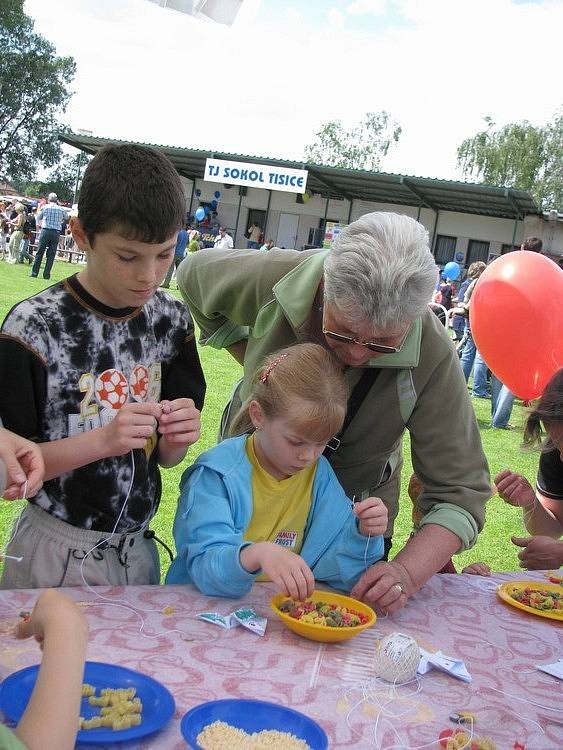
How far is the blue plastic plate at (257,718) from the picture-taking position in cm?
122

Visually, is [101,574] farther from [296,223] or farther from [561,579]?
[296,223]

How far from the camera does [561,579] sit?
8.05 ft

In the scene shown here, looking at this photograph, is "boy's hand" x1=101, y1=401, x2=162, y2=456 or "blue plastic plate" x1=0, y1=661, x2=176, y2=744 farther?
"boy's hand" x1=101, y1=401, x2=162, y2=456

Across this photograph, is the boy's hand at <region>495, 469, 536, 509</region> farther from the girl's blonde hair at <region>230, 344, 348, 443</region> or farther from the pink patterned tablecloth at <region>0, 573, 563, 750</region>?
the girl's blonde hair at <region>230, 344, 348, 443</region>

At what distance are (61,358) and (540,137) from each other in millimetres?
47801

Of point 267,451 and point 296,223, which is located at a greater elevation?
point 296,223

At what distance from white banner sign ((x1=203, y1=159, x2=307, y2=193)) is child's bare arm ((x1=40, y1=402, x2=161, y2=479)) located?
77.8ft

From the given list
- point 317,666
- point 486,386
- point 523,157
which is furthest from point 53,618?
point 523,157

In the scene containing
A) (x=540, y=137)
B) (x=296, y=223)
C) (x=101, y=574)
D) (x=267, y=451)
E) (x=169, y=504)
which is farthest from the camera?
(x=540, y=137)

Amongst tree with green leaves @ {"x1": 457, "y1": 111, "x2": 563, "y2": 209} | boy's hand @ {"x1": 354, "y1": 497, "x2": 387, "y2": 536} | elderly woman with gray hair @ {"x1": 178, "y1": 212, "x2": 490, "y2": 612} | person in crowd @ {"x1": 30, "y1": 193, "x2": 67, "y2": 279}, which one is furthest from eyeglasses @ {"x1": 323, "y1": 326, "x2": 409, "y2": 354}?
tree with green leaves @ {"x1": 457, "y1": 111, "x2": 563, "y2": 209}

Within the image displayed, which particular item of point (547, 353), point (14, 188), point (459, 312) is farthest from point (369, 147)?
point (547, 353)

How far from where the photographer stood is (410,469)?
605 centimetres

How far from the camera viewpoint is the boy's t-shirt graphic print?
1618 millimetres

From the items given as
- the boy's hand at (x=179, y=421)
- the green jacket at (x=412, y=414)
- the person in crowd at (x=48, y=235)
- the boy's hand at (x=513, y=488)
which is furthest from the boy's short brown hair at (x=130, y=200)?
the person in crowd at (x=48, y=235)
